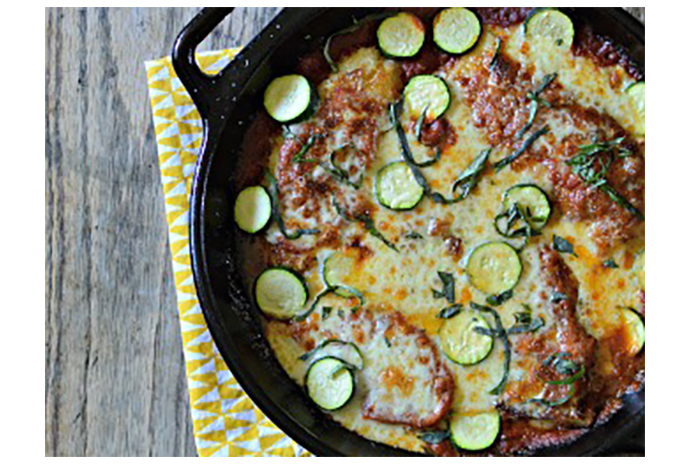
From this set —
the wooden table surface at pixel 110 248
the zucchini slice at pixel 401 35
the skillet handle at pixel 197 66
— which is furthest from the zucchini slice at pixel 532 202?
the skillet handle at pixel 197 66

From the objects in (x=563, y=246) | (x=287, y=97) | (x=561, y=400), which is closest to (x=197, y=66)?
(x=287, y=97)

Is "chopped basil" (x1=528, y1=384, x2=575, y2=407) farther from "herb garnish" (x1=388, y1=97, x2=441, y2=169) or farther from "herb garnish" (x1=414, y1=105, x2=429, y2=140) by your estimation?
"herb garnish" (x1=414, y1=105, x2=429, y2=140)

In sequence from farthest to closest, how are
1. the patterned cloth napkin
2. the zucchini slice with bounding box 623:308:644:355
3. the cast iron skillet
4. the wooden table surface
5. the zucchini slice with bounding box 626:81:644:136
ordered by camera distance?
the wooden table surface, the patterned cloth napkin, the zucchini slice with bounding box 626:81:644:136, the zucchini slice with bounding box 623:308:644:355, the cast iron skillet

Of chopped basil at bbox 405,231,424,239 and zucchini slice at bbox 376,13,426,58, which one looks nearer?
chopped basil at bbox 405,231,424,239

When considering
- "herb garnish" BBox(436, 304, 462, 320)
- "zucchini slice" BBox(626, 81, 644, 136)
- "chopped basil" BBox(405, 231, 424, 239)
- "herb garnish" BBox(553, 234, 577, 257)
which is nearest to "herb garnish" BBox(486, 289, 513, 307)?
"herb garnish" BBox(436, 304, 462, 320)

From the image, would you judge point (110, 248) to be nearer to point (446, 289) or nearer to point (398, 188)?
point (398, 188)

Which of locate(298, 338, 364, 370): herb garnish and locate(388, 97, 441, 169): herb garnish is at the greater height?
locate(388, 97, 441, 169): herb garnish
